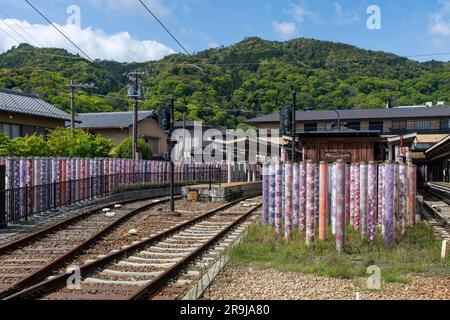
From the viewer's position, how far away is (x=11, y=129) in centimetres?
3616

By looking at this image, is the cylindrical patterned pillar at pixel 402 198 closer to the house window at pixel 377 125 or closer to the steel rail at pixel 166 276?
the steel rail at pixel 166 276

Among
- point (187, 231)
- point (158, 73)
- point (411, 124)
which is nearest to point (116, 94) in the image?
point (158, 73)

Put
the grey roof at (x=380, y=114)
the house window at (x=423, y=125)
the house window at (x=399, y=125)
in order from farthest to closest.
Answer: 1. the house window at (x=399, y=125)
2. the house window at (x=423, y=125)
3. the grey roof at (x=380, y=114)

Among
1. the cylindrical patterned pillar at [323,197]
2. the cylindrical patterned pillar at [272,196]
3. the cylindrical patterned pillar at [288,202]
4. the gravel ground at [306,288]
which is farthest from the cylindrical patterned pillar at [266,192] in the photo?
the gravel ground at [306,288]

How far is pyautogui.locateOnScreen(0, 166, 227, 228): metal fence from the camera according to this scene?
14.9 metres

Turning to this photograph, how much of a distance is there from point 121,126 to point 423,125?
1506 inches

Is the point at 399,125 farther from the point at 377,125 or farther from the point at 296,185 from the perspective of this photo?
the point at 296,185

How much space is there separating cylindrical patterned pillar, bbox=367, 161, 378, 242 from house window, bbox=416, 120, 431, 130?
57.8 meters

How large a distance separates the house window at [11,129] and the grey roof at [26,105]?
123 centimetres

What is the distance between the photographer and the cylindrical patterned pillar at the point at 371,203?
10383mm

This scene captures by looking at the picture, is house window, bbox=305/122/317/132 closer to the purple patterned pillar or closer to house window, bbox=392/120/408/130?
house window, bbox=392/120/408/130

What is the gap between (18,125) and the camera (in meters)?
37.0
